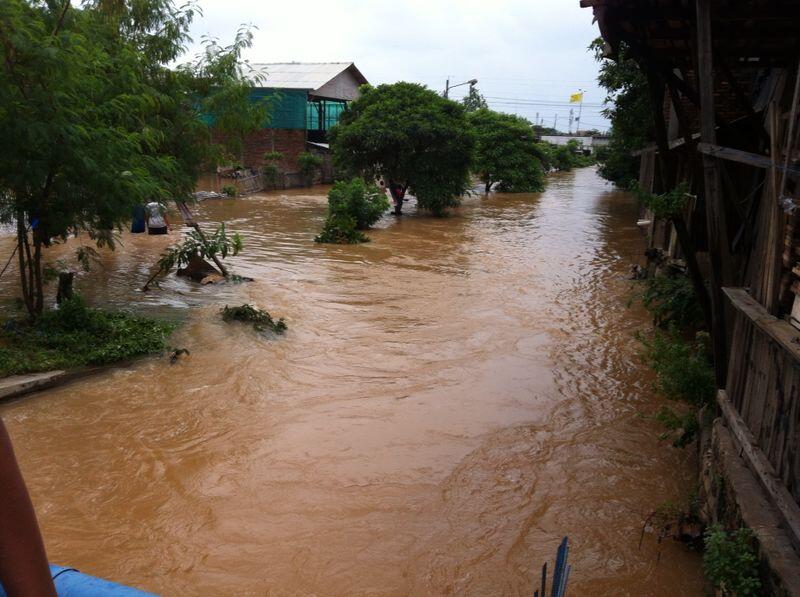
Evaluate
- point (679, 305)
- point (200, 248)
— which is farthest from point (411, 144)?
point (679, 305)

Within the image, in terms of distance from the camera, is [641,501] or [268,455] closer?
[641,501]

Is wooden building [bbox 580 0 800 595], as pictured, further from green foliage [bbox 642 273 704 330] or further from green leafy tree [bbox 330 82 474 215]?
green leafy tree [bbox 330 82 474 215]

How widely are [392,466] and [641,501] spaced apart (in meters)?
2.08

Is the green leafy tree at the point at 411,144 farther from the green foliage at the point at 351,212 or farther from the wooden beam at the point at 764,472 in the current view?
the wooden beam at the point at 764,472

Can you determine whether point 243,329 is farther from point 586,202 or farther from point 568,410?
point 586,202

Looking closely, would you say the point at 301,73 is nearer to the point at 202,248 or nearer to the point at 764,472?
the point at 202,248

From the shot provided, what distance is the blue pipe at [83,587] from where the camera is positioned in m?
1.65

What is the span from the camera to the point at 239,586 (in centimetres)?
412

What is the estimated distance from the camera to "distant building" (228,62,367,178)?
3172cm

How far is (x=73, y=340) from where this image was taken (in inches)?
302

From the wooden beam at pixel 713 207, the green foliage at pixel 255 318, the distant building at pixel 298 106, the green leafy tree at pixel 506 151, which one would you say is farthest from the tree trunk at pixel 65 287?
the green leafy tree at pixel 506 151

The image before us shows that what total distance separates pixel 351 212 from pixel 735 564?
15710mm

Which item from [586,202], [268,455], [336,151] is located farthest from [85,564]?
[586,202]

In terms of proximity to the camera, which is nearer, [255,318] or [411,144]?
[255,318]
